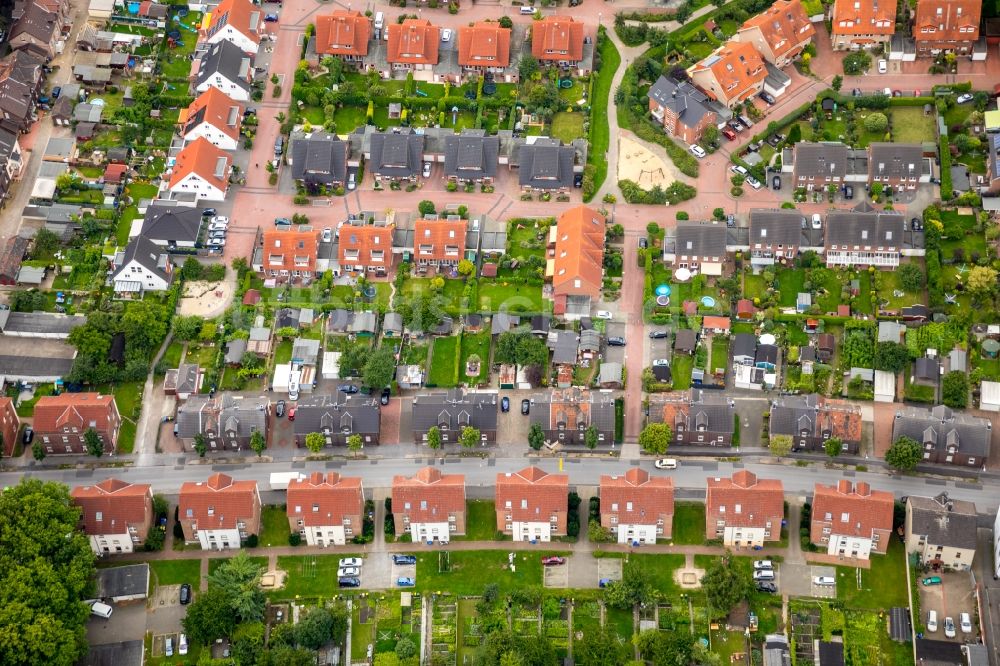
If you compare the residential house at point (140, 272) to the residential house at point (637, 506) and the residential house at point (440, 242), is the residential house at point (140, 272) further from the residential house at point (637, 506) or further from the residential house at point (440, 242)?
the residential house at point (637, 506)

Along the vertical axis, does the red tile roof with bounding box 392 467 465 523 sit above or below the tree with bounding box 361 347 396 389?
below

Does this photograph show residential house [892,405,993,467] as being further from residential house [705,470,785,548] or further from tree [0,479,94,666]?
tree [0,479,94,666]

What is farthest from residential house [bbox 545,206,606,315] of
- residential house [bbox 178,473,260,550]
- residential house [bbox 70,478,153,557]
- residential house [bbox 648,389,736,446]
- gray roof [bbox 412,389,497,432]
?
residential house [bbox 70,478,153,557]

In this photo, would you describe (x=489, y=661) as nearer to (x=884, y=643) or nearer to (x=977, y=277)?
(x=884, y=643)

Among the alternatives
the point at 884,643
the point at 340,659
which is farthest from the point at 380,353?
the point at 884,643

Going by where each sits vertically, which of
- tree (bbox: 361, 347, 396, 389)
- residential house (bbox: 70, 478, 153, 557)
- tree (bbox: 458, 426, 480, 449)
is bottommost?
residential house (bbox: 70, 478, 153, 557)

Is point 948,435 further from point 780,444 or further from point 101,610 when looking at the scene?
point 101,610
